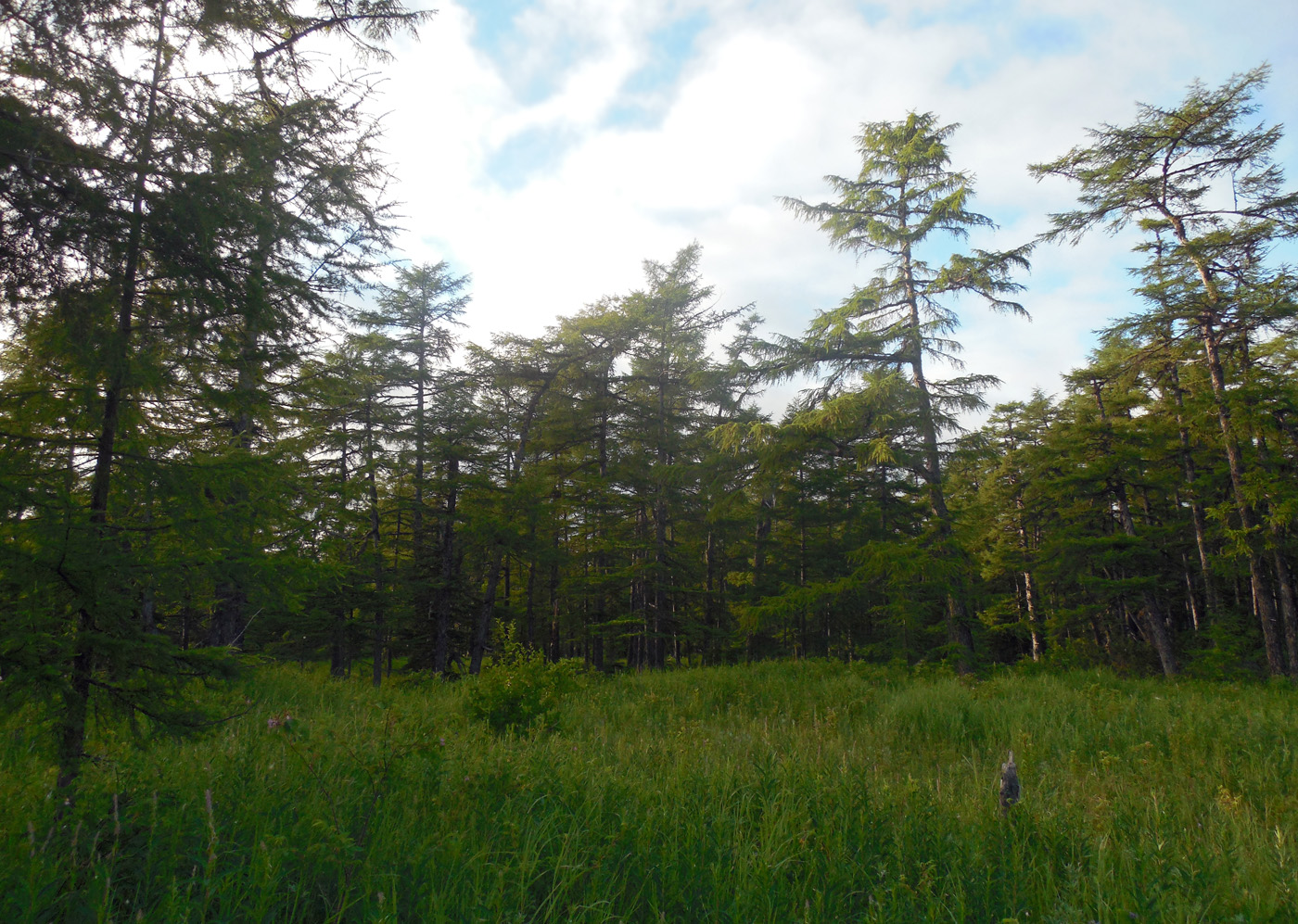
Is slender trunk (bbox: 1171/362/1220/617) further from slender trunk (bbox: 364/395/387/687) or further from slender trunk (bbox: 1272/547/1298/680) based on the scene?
slender trunk (bbox: 364/395/387/687)

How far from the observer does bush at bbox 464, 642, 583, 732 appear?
641cm

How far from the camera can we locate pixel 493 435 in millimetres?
20266

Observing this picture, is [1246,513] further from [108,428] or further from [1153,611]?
[108,428]

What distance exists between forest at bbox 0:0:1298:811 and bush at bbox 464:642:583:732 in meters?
0.78

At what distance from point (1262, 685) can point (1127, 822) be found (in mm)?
11361

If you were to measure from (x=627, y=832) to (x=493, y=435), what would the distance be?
717 inches

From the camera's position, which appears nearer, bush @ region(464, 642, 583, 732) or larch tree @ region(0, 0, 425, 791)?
larch tree @ region(0, 0, 425, 791)

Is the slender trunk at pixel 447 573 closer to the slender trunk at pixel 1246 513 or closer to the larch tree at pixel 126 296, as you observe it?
the larch tree at pixel 126 296

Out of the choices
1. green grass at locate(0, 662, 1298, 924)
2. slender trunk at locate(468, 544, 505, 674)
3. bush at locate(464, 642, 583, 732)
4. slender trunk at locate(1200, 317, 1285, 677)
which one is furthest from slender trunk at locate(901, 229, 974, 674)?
slender trunk at locate(468, 544, 505, 674)

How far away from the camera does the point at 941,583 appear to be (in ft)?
43.1

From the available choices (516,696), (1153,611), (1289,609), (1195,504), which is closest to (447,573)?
(516,696)

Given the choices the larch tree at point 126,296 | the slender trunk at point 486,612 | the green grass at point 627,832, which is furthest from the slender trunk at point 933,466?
the larch tree at point 126,296

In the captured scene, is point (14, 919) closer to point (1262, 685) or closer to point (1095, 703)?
point (1095, 703)

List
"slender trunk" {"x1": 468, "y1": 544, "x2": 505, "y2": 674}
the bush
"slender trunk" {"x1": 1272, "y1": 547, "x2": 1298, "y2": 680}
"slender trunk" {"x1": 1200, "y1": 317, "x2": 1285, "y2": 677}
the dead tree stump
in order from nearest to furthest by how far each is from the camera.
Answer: the dead tree stump
the bush
"slender trunk" {"x1": 1272, "y1": 547, "x2": 1298, "y2": 680}
"slender trunk" {"x1": 1200, "y1": 317, "x2": 1285, "y2": 677}
"slender trunk" {"x1": 468, "y1": 544, "x2": 505, "y2": 674}
